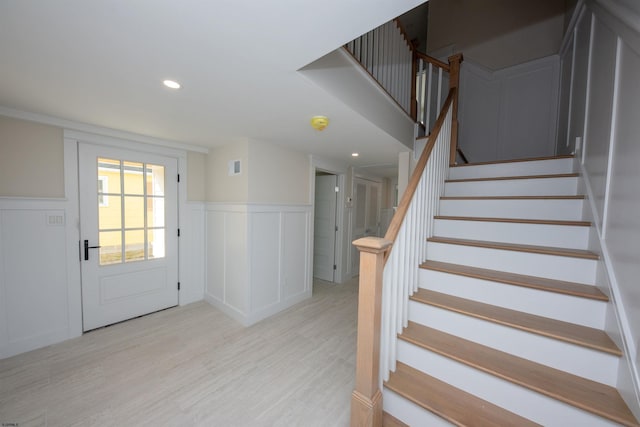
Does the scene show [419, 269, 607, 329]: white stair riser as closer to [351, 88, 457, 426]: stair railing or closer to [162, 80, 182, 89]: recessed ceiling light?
[351, 88, 457, 426]: stair railing

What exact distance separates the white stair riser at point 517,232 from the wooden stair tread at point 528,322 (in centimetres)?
58

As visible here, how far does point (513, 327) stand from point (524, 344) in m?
0.09

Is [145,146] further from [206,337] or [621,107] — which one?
[621,107]

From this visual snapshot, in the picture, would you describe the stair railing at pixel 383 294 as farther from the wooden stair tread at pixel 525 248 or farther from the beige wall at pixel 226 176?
the beige wall at pixel 226 176

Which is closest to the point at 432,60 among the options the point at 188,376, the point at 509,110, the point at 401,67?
the point at 401,67

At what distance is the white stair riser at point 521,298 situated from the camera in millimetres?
1247

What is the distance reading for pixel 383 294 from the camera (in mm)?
1372

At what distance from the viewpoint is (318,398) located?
175cm

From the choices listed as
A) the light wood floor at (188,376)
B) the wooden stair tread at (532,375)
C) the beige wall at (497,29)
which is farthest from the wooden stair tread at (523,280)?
the beige wall at (497,29)

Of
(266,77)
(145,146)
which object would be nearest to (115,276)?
(145,146)

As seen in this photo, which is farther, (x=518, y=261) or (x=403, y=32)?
(x=403, y=32)

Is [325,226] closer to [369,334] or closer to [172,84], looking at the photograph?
[369,334]

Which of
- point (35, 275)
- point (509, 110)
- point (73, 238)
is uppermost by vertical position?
point (509, 110)

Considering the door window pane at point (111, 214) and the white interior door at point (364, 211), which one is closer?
the door window pane at point (111, 214)
